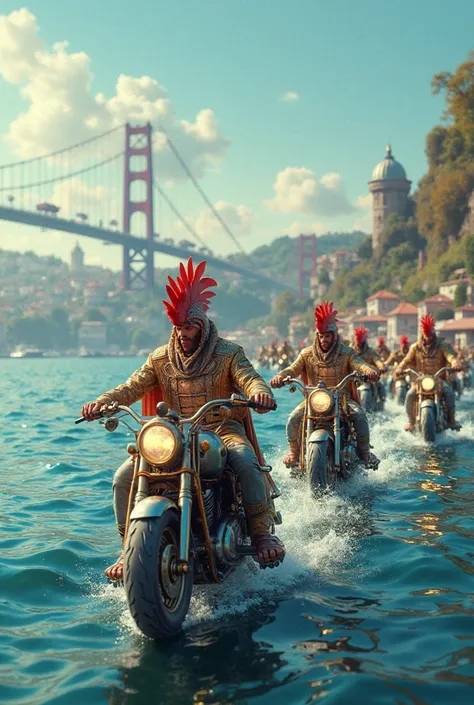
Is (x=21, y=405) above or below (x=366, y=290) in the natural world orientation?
below

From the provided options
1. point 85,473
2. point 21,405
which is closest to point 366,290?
point 21,405

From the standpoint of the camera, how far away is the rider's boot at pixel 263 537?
199 inches

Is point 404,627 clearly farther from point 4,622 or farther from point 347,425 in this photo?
point 347,425

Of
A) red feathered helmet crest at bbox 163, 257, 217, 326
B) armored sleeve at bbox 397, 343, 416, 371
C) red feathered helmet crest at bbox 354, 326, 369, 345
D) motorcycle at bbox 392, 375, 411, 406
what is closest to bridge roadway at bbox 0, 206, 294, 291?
motorcycle at bbox 392, 375, 411, 406

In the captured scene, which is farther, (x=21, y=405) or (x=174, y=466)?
(x=21, y=405)

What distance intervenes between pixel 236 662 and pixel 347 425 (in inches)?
185

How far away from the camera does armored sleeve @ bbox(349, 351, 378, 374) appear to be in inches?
324

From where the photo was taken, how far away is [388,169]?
122 meters

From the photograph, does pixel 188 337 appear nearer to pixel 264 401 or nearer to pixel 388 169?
pixel 264 401

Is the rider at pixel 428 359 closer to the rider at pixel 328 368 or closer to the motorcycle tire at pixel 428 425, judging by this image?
the motorcycle tire at pixel 428 425

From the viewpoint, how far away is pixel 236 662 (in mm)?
4148

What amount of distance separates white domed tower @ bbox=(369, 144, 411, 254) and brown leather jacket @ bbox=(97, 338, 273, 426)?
11574 cm

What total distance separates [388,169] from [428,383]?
114344mm

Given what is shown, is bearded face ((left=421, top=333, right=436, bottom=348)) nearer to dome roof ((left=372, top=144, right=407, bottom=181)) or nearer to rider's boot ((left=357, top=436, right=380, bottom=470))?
rider's boot ((left=357, top=436, right=380, bottom=470))
